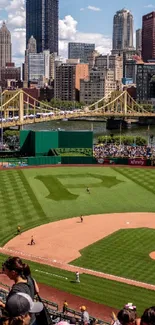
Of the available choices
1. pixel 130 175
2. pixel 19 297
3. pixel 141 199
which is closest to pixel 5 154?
pixel 130 175

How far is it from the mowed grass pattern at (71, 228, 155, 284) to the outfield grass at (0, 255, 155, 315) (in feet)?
5.41

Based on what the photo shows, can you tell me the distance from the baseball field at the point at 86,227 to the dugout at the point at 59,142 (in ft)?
34.5

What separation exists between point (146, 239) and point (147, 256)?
3777 millimetres

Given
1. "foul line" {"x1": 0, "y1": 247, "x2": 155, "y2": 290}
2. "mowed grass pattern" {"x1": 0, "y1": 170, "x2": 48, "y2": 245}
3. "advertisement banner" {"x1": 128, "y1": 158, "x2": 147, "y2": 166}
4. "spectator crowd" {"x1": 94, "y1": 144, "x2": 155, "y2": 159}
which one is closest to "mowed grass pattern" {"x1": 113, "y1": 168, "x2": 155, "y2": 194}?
"advertisement banner" {"x1": 128, "y1": 158, "x2": 147, "y2": 166}

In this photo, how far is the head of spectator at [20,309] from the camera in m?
6.93

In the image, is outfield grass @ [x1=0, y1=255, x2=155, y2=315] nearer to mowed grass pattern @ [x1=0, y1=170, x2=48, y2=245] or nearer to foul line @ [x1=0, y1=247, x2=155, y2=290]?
foul line @ [x1=0, y1=247, x2=155, y2=290]

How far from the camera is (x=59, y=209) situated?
42969 mm

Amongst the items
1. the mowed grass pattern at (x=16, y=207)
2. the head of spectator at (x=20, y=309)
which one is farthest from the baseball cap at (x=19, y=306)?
the mowed grass pattern at (x=16, y=207)

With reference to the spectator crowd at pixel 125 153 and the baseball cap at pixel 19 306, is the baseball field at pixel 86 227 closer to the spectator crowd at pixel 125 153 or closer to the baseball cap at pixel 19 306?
the spectator crowd at pixel 125 153

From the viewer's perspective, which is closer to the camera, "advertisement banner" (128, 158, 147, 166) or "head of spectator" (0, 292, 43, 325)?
"head of spectator" (0, 292, 43, 325)

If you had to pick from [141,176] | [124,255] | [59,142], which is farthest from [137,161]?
[124,255]

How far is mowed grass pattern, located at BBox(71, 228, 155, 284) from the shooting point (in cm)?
2750

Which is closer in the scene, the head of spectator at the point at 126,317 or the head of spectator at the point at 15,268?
the head of spectator at the point at 126,317

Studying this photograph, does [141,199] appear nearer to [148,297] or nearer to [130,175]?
[130,175]
